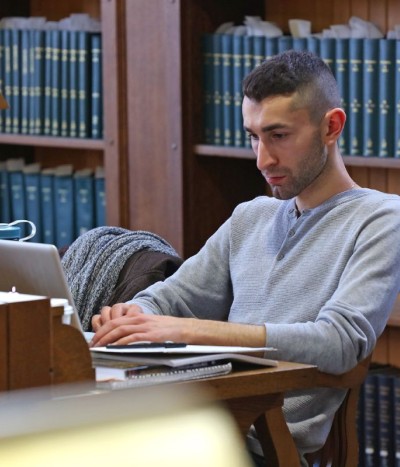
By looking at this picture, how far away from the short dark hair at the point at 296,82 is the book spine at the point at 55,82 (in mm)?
1811

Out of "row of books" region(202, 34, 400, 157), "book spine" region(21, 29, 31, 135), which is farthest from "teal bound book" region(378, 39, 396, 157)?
"book spine" region(21, 29, 31, 135)

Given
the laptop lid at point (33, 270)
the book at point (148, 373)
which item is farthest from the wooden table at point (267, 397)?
the laptop lid at point (33, 270)

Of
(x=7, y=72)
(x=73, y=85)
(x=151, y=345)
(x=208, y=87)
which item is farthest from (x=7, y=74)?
(x=151, y=345)

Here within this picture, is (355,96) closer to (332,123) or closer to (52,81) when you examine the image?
(332,123)

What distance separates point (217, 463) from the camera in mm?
699

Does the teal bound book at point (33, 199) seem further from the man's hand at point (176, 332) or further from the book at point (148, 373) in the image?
the book at point (148, 373)

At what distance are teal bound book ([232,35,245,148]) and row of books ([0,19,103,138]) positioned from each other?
22.6 inches

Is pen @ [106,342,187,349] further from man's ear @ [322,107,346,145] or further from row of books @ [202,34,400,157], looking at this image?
row of books @ [202,34,400,157]

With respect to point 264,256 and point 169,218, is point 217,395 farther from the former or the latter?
point 169,218

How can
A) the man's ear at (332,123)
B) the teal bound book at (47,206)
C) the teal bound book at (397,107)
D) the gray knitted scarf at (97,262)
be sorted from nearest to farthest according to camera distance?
the man's ear at (332,123) → the gray knitted scarf at (97,262) → the teal bound book at (397,107) → the teal bound book at (47,206)

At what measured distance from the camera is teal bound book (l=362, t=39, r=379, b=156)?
3.18 meters

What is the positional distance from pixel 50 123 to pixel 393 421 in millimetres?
1582

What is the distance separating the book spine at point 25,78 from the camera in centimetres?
406

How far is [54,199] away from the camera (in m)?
4.09
